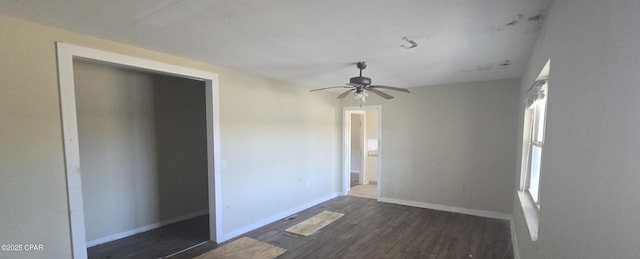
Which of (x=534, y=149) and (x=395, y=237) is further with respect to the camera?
(x=395, y=237)

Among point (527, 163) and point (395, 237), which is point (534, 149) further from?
point (395, 237)

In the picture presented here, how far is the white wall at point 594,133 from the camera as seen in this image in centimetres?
67

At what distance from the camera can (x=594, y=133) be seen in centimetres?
91

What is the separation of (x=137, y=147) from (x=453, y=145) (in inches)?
197

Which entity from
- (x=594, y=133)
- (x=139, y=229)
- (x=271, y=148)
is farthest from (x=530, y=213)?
(x=139, y=229)

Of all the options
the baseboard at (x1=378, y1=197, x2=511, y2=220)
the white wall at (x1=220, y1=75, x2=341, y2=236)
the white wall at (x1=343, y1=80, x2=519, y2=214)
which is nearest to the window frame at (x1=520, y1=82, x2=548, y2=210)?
the white wall at (x1=343, y1=80, x2=519, y2=214)

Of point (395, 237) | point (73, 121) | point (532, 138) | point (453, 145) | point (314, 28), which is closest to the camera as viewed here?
point (314, 28)

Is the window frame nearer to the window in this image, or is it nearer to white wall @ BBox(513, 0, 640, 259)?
the window

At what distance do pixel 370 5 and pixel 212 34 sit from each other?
1336 mm

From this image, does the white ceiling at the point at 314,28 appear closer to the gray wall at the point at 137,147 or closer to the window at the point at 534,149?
the window at the point at 534,149

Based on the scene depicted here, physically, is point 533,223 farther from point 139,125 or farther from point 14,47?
point 139,125

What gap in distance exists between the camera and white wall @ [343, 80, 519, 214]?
420cm

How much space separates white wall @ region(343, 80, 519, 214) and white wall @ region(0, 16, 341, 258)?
1366 mm

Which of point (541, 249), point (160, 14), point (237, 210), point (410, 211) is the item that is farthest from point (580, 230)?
point (410, 211)
